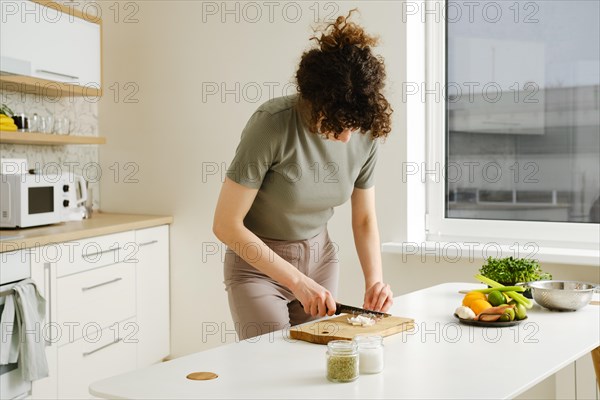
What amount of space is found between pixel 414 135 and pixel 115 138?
5.76 feet

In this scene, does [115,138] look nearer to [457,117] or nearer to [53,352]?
[53,352]

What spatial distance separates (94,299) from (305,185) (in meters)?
1.71

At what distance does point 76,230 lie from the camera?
3.27 metres

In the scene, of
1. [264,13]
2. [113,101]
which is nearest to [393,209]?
[264,13]

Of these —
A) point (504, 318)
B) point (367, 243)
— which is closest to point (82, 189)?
point (367, 243)

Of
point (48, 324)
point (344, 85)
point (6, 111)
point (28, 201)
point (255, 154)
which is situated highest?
point (6, 111)

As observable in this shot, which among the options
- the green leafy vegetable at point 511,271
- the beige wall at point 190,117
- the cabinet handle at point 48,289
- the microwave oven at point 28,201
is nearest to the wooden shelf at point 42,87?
the beige wall at point 190,117

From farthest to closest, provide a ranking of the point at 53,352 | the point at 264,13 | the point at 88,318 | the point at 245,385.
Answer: the point at 264,13 → the point at 88,318 → the point at 53,352 → the point at 245,385

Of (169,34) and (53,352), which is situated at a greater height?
(169,34)

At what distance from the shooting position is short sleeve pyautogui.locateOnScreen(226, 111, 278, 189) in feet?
6.39

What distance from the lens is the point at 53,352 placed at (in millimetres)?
3143

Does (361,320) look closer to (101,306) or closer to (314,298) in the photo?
(314,298)

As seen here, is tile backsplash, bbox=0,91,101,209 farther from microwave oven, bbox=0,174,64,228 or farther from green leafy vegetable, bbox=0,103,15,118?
microwave oven, bbox=0,174,64,228

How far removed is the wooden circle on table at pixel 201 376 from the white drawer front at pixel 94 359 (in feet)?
6.49
